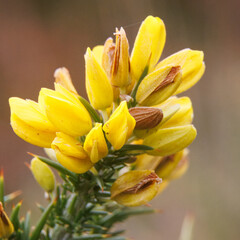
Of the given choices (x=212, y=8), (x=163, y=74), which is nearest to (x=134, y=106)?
(x=163, y=74)

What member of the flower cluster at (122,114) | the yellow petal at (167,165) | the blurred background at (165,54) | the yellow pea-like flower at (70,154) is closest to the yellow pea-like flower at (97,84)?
the flower cluster at (122,114)

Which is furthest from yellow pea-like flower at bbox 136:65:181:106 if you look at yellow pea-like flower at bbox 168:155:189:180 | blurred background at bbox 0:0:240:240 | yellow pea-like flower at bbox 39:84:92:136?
blurred background at bbox 0:0:240:240

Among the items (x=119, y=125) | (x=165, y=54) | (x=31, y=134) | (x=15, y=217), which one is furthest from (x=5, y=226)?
(x=165, y=54)

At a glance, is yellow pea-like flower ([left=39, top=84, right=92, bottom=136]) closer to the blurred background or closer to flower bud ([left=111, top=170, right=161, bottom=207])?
flower bud ([left=111, top=170, right=161, bottom=207])

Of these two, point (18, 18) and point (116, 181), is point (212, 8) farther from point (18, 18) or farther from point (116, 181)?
point (116, 181)

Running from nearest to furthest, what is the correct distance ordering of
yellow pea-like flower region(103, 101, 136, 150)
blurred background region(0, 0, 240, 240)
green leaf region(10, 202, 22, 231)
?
yellow pea-like flower region(103, 101, 136, 150)
green leaf region(10, 202, 22, 231)
blurred background region(0, 0, 240, 240)

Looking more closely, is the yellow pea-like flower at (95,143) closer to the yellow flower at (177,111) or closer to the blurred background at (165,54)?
the yellow flower at (177,111)

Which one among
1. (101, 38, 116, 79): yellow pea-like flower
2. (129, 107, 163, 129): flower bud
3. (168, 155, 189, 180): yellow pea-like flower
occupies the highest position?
(101, 38, 116, 79): yellow pea-like flower
